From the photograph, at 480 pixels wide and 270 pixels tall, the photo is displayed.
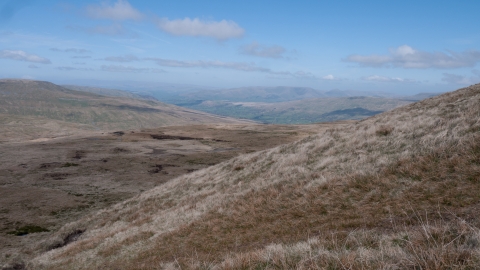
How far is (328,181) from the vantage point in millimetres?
14258

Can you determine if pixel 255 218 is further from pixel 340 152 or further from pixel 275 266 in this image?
pixel 340 152

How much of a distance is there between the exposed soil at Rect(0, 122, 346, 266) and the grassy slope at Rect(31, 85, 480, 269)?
16847 mm

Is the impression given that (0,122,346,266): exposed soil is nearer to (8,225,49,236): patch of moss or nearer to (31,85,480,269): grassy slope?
(8,225,49,236): patch of moss

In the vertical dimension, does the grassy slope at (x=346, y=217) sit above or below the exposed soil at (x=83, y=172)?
above

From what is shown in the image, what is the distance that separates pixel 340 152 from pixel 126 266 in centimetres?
1463

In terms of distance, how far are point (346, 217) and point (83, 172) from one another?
198 ft

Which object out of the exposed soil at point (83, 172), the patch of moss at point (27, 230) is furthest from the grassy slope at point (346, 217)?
the exposed soil at point (83, 172)

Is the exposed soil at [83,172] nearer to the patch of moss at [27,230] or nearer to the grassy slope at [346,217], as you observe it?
the patch of moss at [27,230]

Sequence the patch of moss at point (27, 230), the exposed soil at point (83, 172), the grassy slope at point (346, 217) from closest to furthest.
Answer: the grassy slope at point (346, 217) → the patch of moss at point (27, 230) → the exposed soil at point (83, 172)

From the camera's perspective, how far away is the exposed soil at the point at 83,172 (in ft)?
115

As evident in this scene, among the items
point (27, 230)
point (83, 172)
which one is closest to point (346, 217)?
point (27, 230)

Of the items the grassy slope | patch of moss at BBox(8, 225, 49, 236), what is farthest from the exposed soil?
the grassy slope

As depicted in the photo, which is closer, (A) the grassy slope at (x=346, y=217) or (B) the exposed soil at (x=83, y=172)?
(A) the grassy slope at (x=346, y=217)

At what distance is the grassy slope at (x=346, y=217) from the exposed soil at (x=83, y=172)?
16847 millimetres
